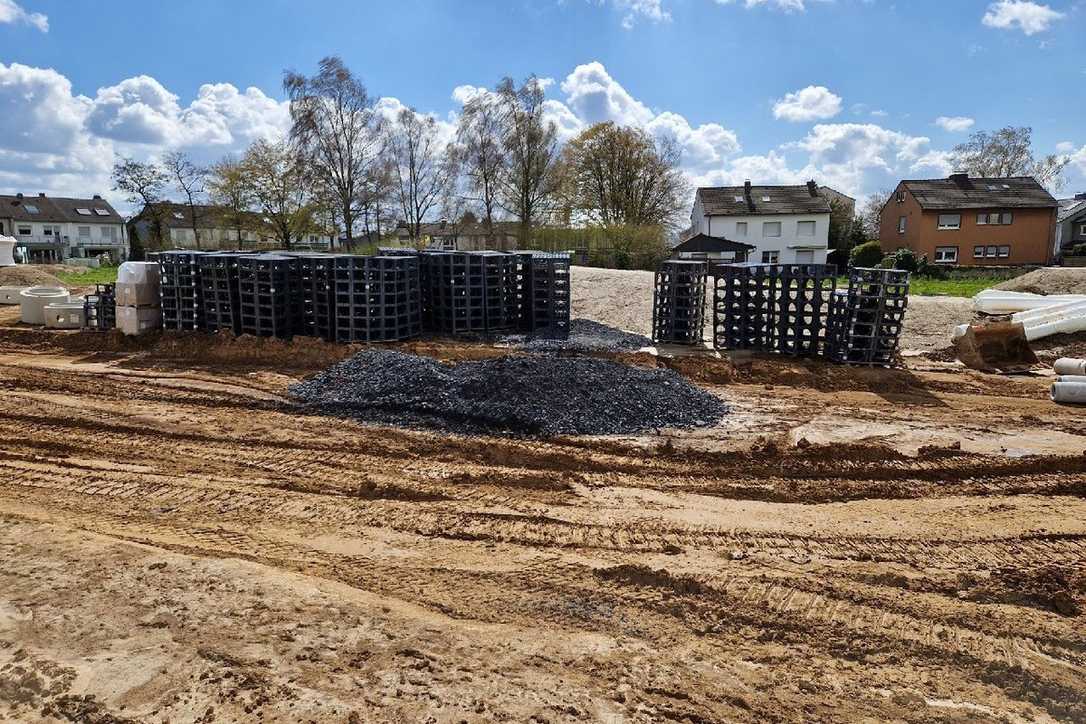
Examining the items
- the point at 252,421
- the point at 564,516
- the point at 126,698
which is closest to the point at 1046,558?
the point at 564,516

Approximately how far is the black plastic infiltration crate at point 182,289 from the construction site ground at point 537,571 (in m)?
5.92

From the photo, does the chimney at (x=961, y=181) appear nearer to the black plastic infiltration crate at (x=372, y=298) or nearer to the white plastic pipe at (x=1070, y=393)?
the white plastic pipe at (x=1070, y=393)

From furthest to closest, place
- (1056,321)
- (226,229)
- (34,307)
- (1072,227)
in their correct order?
(1072,227), (226,229), (34,307), (1056,321)

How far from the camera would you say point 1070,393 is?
33.6 ft

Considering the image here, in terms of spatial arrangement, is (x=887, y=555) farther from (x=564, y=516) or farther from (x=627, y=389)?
(x=627, y=389)

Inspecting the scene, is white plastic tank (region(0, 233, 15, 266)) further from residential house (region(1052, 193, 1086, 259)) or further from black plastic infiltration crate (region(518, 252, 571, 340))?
residential house (region(1052, 193, 1086, 259))

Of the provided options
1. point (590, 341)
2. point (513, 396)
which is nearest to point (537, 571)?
point (513, 396)

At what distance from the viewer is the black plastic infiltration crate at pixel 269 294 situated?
14.0m

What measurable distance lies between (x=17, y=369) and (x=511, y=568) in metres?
11.9

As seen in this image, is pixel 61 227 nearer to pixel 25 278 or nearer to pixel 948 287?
pixel 25 278

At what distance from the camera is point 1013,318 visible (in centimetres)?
1584

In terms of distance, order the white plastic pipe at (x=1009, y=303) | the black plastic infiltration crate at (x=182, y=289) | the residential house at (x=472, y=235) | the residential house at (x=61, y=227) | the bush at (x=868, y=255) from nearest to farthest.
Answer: the black plastic infiltration crate at (x=182, y=289), the white plastic pipe at (x=1009, y=303), the bush at (x=868, y=255), the residential house at (x=472, y=235), the residential house at (x=61, y=227)

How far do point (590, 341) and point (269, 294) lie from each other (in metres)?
6.93

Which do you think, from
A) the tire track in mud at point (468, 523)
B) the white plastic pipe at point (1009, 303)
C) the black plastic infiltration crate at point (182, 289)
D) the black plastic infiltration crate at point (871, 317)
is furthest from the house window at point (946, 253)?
the tire track in mud at point (468, 523)
